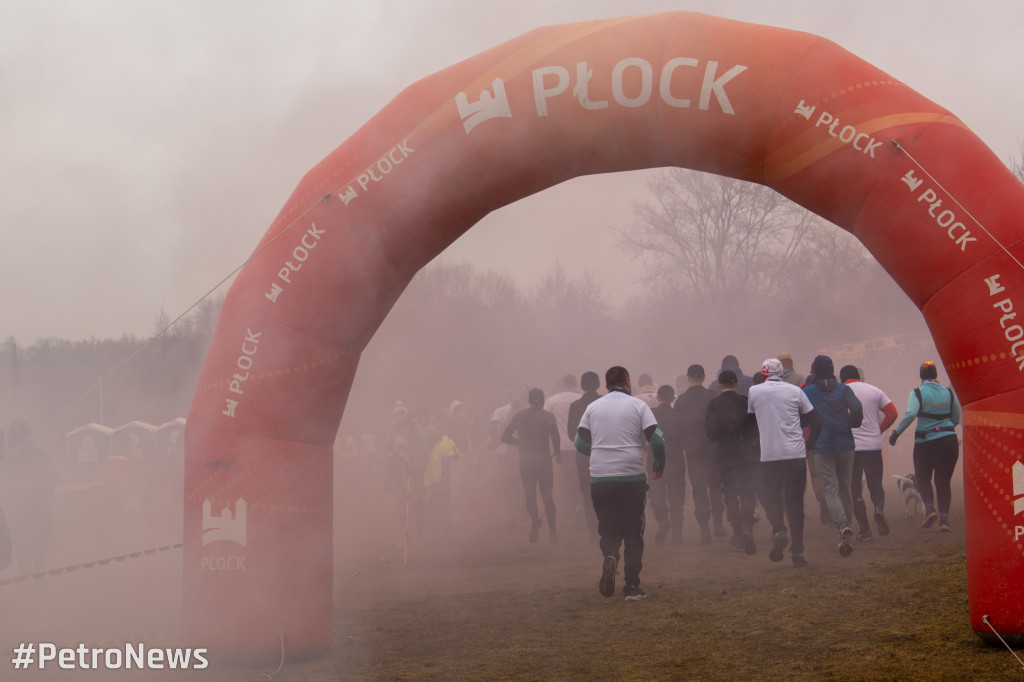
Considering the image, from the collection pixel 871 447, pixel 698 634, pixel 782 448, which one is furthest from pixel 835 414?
pixel 698 634

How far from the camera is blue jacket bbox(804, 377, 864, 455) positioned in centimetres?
862

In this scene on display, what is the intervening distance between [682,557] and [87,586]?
624cm

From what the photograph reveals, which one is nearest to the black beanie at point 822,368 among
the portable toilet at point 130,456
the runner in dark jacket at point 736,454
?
the runner in dark jacket at point 736,454

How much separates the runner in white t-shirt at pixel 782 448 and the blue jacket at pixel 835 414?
483 millimetres

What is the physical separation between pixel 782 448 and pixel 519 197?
10.9 ft

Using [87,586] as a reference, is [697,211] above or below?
above

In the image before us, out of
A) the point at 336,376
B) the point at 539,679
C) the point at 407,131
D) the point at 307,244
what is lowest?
the point at 539,679

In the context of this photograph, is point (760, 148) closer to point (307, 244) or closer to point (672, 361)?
point (307, 244)

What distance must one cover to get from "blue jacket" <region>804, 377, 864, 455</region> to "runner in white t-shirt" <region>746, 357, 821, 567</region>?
0.48 metres

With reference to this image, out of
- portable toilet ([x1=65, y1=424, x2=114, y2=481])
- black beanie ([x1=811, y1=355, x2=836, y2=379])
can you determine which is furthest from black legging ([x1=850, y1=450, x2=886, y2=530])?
portable toilet ([x1=65, y1=424, x2=114, y2=481])

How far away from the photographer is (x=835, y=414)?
28.5 ft

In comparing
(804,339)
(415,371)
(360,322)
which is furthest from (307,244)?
(804,339)

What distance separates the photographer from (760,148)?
5805 mm

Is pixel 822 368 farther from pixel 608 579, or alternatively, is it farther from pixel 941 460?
pixel 608 579
